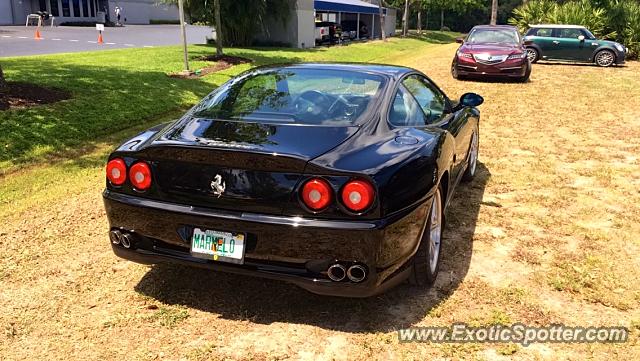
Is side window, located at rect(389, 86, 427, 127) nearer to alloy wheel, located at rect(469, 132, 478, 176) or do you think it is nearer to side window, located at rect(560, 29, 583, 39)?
alloy wheel, located at rect(469, 132, 478, 176)

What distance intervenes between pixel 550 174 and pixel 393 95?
3.55 m

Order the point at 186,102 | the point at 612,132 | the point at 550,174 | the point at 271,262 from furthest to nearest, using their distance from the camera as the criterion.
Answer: the point at 186,102
the point at 612,132
the point at 550,174
the point at 271,262

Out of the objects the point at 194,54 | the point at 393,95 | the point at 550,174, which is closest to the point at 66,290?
the point at 393,95

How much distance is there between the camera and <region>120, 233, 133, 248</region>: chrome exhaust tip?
332cm

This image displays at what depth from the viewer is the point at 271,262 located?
3.04 metres

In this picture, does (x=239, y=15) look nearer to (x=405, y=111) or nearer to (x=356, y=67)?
(x=356, y=67)

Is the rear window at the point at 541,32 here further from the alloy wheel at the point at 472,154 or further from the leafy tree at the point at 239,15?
the alloy wheel at the point at 472,154

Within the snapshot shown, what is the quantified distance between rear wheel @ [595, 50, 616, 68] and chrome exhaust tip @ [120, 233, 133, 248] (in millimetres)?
21519

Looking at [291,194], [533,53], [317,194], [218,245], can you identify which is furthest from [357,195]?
[533,53]

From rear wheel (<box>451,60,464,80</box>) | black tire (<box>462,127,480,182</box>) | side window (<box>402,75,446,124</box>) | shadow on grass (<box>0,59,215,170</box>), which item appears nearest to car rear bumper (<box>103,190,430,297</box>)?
side window (<box>402,75,446,124</box>)

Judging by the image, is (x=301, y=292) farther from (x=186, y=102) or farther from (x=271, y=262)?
(x=186, y=102)

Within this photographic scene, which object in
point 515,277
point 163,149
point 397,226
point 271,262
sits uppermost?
point 163,149

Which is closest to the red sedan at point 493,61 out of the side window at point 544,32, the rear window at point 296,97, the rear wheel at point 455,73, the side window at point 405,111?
the rear wheel at point 455,73

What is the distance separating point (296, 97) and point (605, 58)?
20.5m
